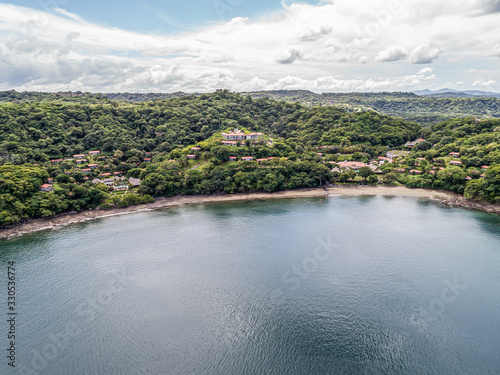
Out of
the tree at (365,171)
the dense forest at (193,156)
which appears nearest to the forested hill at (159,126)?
the dense forest at (193,156)

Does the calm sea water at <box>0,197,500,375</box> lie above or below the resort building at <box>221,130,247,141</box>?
below

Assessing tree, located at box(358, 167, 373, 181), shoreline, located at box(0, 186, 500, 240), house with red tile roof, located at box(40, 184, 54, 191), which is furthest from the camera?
tree, located at box(358, 167, 373, 181)

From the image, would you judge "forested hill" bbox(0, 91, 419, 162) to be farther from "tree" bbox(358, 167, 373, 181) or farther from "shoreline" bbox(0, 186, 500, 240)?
"shoreline" bbox(0, 186, 500, 240)

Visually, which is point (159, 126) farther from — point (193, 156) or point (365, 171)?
point (365, 171)

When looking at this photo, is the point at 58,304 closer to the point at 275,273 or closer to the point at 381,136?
the point at 275,273

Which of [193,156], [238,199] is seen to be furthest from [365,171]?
[193,156]

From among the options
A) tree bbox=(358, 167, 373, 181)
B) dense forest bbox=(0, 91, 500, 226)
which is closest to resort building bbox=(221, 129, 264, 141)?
dense forest bbox=(0, 91, 500, 226)
